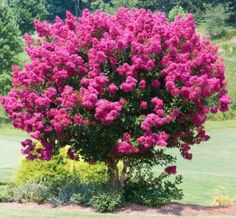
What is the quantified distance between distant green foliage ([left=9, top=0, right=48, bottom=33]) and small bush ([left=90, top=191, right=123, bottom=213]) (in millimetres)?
85898

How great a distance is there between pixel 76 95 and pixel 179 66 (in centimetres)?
217

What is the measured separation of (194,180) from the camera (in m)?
20.2

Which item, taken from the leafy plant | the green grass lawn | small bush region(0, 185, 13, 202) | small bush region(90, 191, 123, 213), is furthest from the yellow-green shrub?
the green grass lawn

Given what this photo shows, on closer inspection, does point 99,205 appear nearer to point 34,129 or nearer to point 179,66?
point 34,129

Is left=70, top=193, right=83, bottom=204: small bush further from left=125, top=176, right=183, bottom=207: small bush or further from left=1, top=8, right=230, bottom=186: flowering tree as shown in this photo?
left=125, top=176, right=183, bottom=207: small bush

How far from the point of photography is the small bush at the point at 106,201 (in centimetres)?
1271

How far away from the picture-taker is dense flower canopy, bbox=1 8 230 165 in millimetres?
12430

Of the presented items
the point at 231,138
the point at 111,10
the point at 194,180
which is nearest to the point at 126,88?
the point at 194,180

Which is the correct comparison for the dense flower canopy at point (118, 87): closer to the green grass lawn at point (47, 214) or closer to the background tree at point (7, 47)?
the green grass lawn at point (47, 214)

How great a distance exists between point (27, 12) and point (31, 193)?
86.9 m

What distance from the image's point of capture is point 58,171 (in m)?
15.9

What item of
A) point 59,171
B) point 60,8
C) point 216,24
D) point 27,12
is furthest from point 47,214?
point 60,8

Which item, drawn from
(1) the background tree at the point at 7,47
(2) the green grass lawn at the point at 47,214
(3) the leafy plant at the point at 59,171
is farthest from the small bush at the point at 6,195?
(1) the background tree at the point at 7,47

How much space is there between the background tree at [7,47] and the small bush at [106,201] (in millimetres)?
36944
